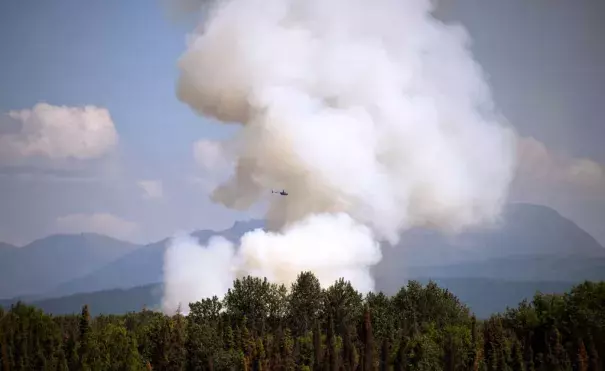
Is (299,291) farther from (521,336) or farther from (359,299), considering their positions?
(521,336)

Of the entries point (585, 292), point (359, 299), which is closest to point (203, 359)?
point (359, 299)

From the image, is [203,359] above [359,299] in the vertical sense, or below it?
below

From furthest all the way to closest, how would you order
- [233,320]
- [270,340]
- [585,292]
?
[233,320] < [270,340] < [585,292]

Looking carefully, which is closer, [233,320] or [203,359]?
[203,359]

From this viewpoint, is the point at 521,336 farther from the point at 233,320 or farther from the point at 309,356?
the point at 233,320

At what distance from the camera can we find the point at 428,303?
9425 centimetres

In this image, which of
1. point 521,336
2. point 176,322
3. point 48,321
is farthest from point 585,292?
point 48,321

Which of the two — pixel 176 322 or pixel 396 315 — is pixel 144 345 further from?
pixel 396 315

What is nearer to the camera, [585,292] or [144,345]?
[585,292]

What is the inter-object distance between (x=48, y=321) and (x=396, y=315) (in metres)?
42.8

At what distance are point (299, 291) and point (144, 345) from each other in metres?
25.9

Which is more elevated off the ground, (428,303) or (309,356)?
(428,303)

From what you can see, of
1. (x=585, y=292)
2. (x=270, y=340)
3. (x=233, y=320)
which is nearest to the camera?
(x=585, y=292)

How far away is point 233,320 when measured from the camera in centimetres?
9019
